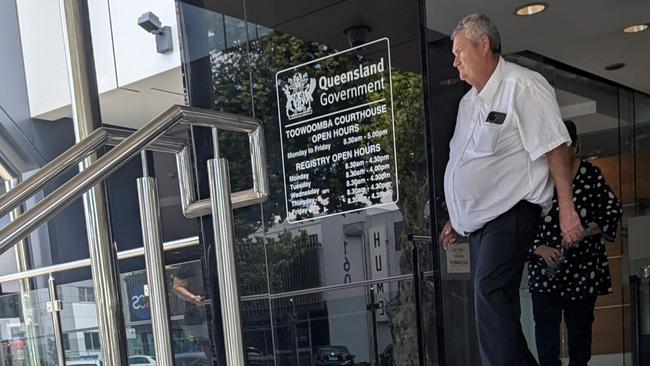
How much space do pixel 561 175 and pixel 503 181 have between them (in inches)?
8.1

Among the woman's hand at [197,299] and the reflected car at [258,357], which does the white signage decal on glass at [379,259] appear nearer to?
the reflected car at [258,357]

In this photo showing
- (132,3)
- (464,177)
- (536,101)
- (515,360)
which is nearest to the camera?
(515,360)

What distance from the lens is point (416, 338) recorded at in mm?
2830

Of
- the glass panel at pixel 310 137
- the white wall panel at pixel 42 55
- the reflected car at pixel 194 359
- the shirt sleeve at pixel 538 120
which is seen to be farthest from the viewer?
the white wall panel at pixel 42 55

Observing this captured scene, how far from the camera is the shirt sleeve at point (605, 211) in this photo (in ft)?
11.3

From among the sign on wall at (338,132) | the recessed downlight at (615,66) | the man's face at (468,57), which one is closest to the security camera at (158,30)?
the sign on wall at (338,132)

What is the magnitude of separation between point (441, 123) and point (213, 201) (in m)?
2.09

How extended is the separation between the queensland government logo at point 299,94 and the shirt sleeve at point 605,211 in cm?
168

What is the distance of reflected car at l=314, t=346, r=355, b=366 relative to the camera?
2.88 m

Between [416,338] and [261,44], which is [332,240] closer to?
[416,338]

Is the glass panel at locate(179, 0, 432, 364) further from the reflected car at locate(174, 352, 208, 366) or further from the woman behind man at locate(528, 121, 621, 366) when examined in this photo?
the woman behind man at locate(528, 121, 621, 366)

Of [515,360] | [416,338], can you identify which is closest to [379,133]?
[416,338]

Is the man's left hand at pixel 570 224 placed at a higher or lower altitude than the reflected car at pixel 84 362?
higher

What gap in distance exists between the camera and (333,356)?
2.89m
